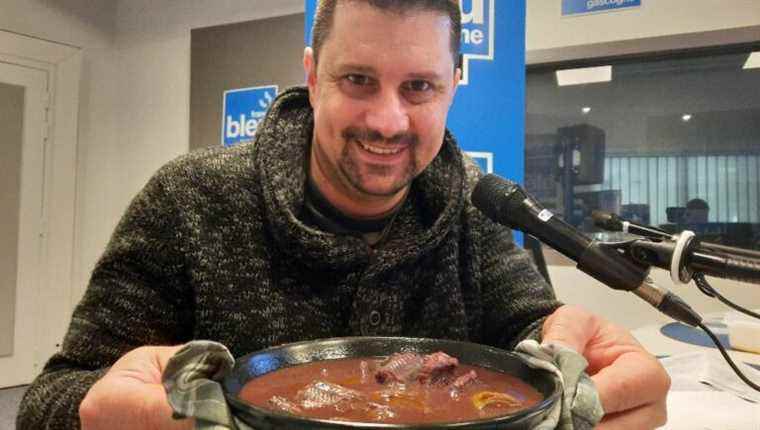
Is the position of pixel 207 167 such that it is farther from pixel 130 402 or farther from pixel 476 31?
pixel 476 31

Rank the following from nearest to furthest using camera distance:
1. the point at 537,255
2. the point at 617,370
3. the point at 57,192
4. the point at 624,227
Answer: the point at 617,370 → the point at 624,227 → the point at 537,255 → the point at 57,192

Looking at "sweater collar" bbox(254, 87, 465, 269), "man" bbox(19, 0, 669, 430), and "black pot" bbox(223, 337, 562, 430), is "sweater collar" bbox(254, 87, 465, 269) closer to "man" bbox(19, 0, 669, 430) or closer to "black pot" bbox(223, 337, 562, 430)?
"man" bbox(19, 0, 669, 430)

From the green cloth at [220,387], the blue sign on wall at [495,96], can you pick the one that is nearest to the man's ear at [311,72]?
the green cloth at [220,387]

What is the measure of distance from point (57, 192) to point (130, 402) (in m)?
4.12

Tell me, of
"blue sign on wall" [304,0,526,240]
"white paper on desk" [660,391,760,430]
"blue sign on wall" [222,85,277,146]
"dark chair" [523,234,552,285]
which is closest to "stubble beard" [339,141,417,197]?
"white paper on desk" [660,391,760,430]

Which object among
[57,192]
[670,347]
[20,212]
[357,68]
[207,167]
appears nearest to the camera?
[357,68]

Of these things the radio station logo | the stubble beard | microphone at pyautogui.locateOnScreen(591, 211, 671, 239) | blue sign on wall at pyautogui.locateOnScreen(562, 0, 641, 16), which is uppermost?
blue sign on wall at pyautogui.locateOnScreen(562, 0, 641, 16)

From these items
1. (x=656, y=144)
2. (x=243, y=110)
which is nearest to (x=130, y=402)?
(x=656, y=144)

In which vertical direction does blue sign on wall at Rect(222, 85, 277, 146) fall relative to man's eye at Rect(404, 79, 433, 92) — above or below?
above

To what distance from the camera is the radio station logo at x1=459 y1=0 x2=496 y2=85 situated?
7.53 ft

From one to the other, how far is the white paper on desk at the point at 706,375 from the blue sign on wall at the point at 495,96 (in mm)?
1076

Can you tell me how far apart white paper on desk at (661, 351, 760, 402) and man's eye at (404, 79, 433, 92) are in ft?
2.64

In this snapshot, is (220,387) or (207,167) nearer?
(220,387)

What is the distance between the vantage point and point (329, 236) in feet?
3.65
